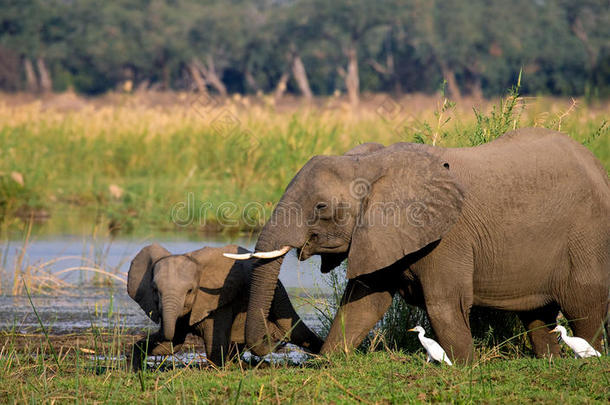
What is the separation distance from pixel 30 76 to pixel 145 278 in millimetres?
45264

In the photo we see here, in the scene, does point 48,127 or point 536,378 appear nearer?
point 536,378

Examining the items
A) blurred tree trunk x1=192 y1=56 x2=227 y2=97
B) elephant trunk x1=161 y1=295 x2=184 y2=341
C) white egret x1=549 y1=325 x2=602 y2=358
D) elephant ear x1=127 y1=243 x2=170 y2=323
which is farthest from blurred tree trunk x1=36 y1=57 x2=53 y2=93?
white egret x1=549 y1=325 x2=602 y2=358

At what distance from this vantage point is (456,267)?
5930 mm

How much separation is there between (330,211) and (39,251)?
22.5 feet

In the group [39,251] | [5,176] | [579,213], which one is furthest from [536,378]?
[5,176]

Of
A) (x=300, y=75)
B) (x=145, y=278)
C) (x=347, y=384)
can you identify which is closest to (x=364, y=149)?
(x=347, y=384)

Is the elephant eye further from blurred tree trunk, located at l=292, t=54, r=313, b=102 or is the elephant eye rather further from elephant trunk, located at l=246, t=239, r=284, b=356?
blurred tree trunk, located at l=292, t=54, r=313, b=102

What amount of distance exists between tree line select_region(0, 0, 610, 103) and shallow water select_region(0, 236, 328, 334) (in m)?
32.5

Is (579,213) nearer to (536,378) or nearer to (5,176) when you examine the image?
(536,378)

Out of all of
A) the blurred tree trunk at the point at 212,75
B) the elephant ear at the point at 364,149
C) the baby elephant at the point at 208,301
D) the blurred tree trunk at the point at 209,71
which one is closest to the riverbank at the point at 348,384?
the baby elephant at the point at 208,301

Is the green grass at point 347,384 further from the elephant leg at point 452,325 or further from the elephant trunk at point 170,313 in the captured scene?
the elephant trunk at point 170,313

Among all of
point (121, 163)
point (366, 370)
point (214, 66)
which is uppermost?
point (366, 370)

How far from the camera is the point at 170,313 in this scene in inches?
256

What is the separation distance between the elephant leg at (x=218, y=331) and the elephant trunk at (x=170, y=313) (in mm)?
487
